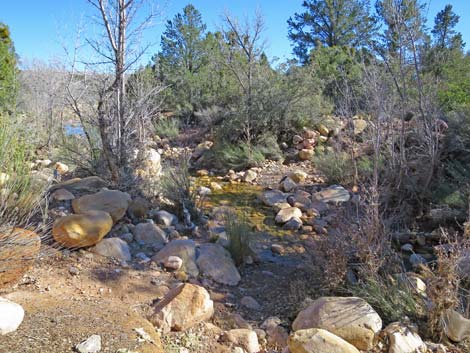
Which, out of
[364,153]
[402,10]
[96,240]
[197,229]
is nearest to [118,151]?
[197,229]

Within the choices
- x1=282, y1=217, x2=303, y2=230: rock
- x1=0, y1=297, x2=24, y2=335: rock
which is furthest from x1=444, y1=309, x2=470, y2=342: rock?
x1=282, y1=217, x2=303, y2=230: rock

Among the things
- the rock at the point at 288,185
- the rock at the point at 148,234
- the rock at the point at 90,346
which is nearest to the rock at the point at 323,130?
the rock at the point at 288,185

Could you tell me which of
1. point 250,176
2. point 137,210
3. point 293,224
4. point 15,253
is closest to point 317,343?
point 15,253

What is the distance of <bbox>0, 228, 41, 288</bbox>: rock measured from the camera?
2.25 m

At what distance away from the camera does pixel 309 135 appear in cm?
888

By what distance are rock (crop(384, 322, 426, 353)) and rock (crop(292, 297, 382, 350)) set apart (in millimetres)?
90

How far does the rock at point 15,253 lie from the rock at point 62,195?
160 centimetres

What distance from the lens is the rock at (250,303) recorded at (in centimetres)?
287

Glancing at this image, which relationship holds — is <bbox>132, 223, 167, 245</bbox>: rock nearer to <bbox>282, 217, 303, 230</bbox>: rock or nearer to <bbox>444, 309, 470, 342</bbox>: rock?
<bbox>282, 217, 303, 230</bbox>: rock

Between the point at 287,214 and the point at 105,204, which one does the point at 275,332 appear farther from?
the point at 287,214

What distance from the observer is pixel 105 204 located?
12.3 feet

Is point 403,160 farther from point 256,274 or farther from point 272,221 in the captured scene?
point 256,274

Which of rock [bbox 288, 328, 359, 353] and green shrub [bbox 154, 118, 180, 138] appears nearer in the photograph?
rock [bbox 288, 328, 359, 353]

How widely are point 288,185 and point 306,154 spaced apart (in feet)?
6.57
